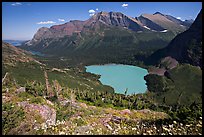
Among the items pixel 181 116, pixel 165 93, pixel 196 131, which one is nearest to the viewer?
pixel 196 131

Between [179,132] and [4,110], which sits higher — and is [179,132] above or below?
above

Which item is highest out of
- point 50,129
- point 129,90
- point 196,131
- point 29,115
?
point 196,131

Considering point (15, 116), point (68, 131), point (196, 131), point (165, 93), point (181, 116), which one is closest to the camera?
point (196, 131)

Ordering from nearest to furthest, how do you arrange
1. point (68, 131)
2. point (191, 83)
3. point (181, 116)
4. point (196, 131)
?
point (196, 131)
point (68, 131)
point (181, 116)
point (191, 83)

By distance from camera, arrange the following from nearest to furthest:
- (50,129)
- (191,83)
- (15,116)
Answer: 1. (50,129)
2. (15,116)
3. (191,83)

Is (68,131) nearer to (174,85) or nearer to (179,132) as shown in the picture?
(179,132)

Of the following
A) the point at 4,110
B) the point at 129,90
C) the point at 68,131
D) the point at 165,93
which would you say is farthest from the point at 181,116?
the point at 129,90

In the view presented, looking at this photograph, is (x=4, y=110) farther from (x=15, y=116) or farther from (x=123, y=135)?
(x=123, y=135)

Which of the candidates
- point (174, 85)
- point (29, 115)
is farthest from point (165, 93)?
point (29, 115)

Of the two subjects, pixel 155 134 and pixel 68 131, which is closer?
pixel 155 134
